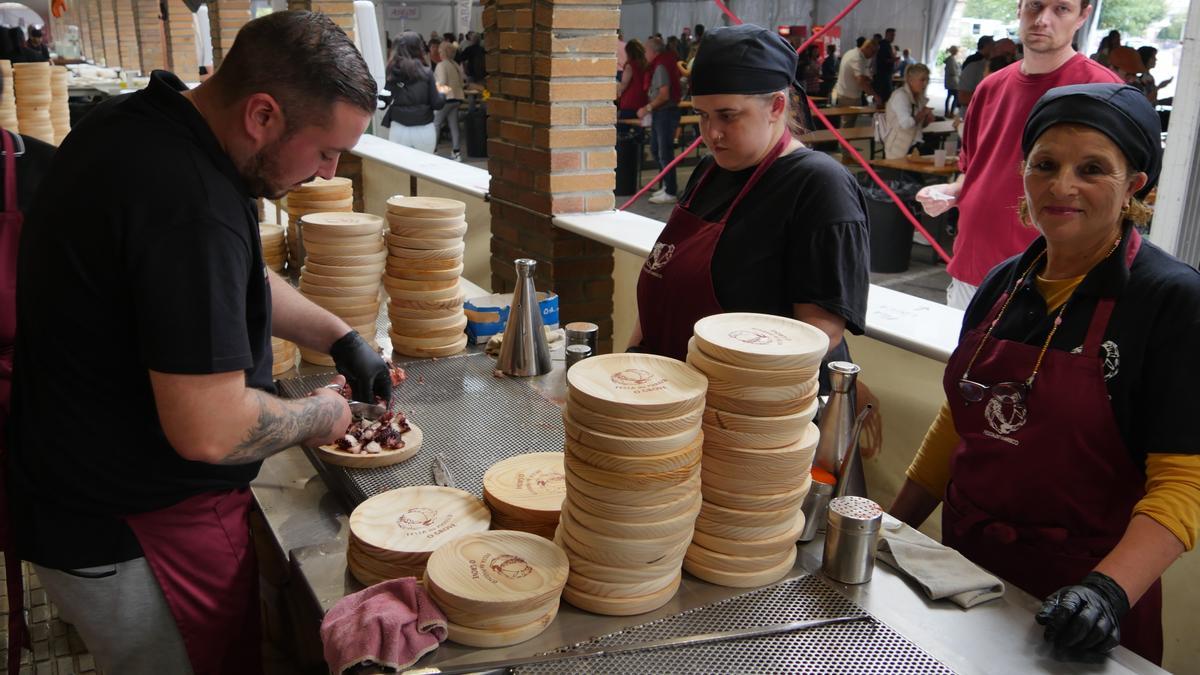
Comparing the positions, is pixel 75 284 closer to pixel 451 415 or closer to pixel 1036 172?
pixel 451 415

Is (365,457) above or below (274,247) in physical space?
below

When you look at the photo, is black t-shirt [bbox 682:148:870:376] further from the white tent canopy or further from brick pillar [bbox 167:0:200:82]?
brick pillar [bbox 167:0:200:82]

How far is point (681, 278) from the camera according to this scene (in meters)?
2.16

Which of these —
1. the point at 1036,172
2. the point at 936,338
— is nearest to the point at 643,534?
the point at 1036,172

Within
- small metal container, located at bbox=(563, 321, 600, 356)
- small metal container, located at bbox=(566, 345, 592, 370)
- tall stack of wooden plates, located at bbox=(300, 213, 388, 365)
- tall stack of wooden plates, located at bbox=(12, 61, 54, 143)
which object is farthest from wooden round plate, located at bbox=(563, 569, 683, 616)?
tall stack of wooden plates, located at bbox=(12, 61, 54, 143)

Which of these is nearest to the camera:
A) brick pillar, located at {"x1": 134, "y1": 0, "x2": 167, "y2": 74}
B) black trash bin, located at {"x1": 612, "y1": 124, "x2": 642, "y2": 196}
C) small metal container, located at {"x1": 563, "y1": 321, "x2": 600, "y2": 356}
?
small metal container, located at {"x1": 563, "y1": 321, "x2": 600, "y2": 356}

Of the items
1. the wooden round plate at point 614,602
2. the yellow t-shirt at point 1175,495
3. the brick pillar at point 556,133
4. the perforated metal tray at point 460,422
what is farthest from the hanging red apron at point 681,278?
the brick pillar at point 556,133

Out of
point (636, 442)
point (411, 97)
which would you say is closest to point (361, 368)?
point (636, 442)

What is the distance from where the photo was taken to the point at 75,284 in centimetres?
143

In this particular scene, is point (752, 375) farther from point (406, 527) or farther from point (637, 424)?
point (406, 527)

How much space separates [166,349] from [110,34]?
24889 mm

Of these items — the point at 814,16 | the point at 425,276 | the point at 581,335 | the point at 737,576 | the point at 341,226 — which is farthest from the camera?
the point at 814,16

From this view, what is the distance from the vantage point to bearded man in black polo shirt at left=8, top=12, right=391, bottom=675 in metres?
1.36

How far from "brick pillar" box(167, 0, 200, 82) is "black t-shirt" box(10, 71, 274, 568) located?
12.7m
